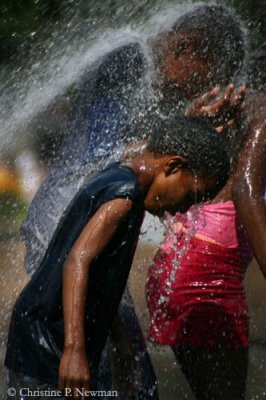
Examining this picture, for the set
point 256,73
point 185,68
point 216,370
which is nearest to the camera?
point 216,370

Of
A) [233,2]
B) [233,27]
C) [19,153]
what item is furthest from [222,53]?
[233,2]

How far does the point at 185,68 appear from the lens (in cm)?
405

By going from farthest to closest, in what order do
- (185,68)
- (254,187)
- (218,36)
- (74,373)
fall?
(218,36) → (185,68) → (254,187) → (74,373)

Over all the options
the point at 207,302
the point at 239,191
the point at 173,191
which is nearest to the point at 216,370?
the point at 207,302

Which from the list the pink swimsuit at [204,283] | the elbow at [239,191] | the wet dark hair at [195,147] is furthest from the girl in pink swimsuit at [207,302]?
the wet dark hair at [195,147]

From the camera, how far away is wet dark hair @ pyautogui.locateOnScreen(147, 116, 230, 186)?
3061 millimetres

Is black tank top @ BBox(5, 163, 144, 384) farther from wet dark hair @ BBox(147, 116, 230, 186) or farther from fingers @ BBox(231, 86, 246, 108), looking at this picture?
fingers @ BBox(231, 86, 246, 108)

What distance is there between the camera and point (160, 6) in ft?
18.0

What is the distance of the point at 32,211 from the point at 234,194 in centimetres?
98

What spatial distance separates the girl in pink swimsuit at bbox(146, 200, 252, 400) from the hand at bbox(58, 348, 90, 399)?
1.10 metres

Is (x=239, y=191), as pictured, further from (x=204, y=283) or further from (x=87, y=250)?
(x=87, y=250)

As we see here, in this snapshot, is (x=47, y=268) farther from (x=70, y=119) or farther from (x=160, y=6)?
(x=160, y=6)

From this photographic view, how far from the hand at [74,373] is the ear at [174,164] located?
2.45 feet

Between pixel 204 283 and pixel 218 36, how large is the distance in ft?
4.12
